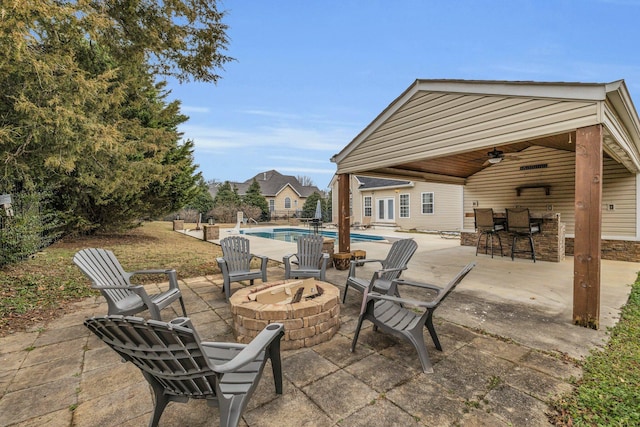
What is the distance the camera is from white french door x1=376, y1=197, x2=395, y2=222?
18.5 meters

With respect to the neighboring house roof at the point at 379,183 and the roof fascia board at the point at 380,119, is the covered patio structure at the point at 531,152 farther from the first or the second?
the neighboring house roof at the point at 379,183

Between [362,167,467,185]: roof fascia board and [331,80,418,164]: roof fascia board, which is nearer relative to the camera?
[331,80,418,164]: roof fascia board

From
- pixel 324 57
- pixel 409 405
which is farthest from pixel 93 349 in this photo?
pixel 324 57


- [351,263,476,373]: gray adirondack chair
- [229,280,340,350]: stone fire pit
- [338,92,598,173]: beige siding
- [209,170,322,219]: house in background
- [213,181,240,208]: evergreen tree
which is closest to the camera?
[351,263,476,373]: gray adirondack chair

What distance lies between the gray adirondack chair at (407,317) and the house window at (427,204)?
14393mm

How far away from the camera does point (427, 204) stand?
1644 cm

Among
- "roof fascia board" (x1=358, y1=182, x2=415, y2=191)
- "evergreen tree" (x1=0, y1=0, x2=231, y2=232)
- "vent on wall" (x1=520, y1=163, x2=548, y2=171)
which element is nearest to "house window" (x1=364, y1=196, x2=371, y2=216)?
"roof fascia board" (x1=358, y1=182, x2=415, y2=191)

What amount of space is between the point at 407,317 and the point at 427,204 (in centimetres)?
1487

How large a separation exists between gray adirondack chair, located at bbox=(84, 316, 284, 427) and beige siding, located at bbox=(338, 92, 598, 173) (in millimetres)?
4142

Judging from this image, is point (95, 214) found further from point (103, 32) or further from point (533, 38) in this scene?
point (533, 38)

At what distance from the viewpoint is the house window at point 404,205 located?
17.6 meters

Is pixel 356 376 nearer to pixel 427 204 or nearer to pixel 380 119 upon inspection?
pixel 380 119

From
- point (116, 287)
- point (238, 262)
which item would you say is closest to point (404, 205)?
point (238, 262)

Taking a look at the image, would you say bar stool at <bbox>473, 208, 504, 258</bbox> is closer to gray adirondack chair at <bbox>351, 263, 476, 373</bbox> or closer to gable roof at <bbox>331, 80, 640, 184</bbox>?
gable roof at <bbox>331, 80, 640, 184</bbox>
